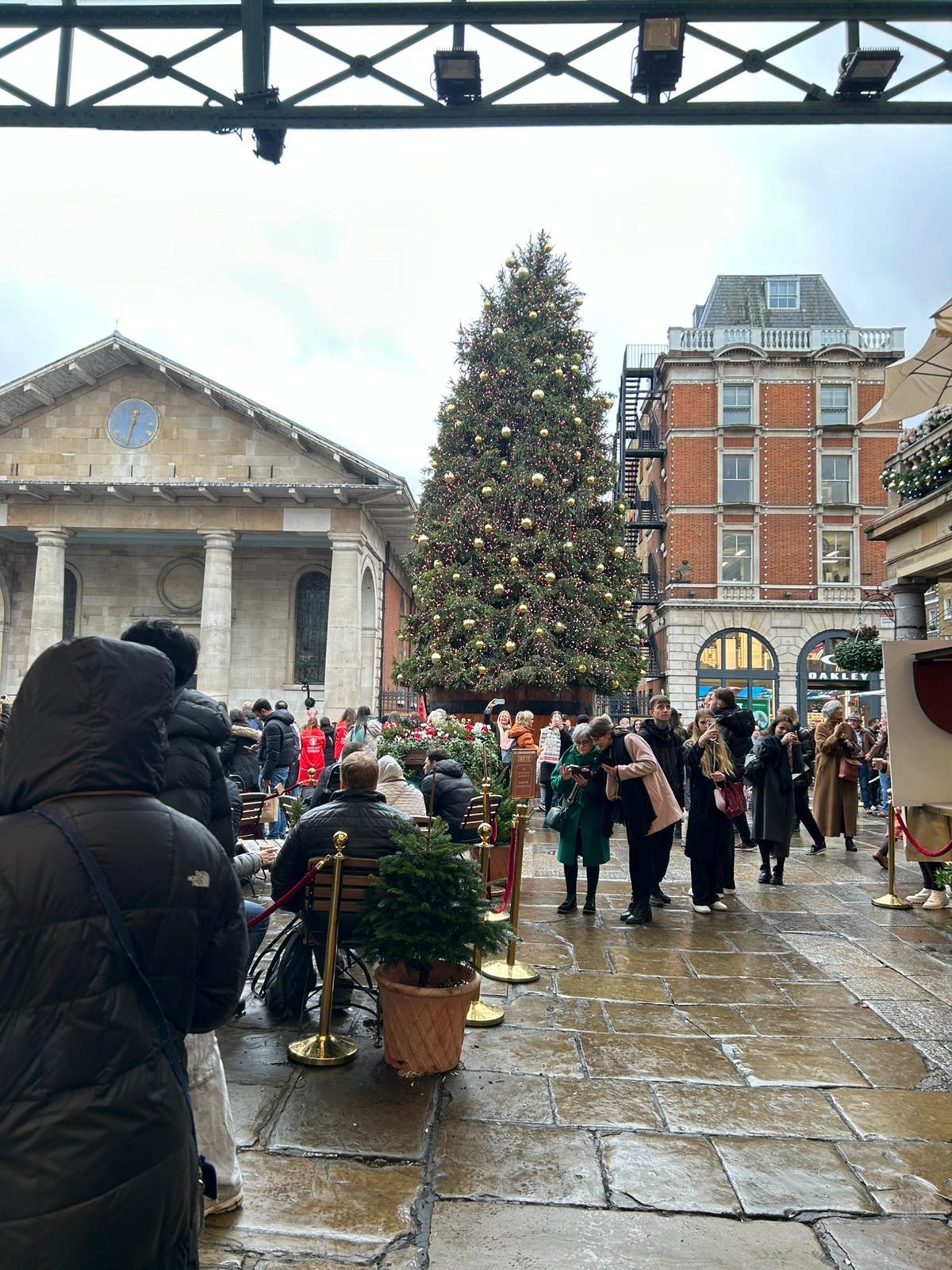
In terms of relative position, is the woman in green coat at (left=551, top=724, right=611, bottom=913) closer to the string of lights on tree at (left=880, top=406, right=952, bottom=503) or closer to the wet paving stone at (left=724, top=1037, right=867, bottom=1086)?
the wet paving stone at (left=724, top=1037, right=867, bottom=1086)

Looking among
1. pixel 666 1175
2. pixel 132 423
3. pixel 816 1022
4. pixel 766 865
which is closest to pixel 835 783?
pixel 766 865

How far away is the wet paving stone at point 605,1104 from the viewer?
13.2ft

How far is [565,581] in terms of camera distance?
2141 cm

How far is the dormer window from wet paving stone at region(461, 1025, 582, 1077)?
141 feet

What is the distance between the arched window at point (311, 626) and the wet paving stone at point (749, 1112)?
977 inches

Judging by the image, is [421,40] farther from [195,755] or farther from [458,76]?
[195,755]

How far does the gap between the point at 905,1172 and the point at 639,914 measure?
4254 millimetres

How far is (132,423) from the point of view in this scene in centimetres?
2716

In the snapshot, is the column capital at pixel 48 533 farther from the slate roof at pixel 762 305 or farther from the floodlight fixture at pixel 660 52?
the slate roof at pixel 762 305

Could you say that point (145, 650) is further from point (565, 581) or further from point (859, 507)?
point (859, 507)

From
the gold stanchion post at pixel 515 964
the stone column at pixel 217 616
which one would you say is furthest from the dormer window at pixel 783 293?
the gold stanchion post at pixel 515 964

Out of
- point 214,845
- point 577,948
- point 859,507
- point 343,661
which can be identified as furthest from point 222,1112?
point 859,507

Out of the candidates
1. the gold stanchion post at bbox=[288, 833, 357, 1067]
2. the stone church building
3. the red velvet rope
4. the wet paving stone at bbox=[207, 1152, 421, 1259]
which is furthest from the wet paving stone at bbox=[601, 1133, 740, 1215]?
the stone church building

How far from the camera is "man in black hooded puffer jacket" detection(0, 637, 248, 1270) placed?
1.77m
